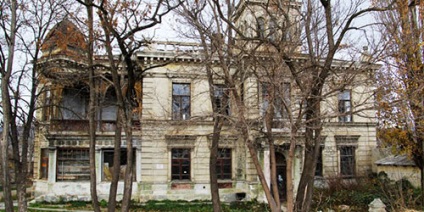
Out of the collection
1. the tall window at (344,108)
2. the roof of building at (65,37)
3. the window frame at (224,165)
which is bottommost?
the window frame at (224,165)

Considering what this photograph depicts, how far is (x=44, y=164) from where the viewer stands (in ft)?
78.2

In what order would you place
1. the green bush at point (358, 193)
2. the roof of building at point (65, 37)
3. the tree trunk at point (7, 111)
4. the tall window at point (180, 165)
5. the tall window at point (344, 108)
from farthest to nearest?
the tall window at point (180, 165), the green bush at point (358, 193), the roof of building at point (65, 37), the tree trunk at point (7, 111), the tall window at point (344, 108)

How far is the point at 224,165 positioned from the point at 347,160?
28.0 feet

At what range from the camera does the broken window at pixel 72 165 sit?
2267 centimetres

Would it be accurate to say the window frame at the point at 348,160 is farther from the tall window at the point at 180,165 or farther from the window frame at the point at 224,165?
the tall window at the point at 180,165

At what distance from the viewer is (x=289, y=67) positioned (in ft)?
35.5

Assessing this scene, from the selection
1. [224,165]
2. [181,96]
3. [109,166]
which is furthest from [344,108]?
[109,166]

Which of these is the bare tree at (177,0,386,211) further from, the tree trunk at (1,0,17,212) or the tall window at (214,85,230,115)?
the tree trunk at (1,0,17,212)

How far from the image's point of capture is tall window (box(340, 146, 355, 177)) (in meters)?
24.8

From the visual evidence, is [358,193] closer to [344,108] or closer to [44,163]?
[344,108]

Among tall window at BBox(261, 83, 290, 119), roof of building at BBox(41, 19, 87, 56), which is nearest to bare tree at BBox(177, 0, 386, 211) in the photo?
tall window at BBox(261, 83, 290, 119)

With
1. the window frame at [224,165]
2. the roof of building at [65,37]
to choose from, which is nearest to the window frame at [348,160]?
the window frame at [224,165]

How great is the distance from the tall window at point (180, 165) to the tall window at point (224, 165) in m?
1.87

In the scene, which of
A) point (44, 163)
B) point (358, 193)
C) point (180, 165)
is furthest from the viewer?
point (44, 163)
